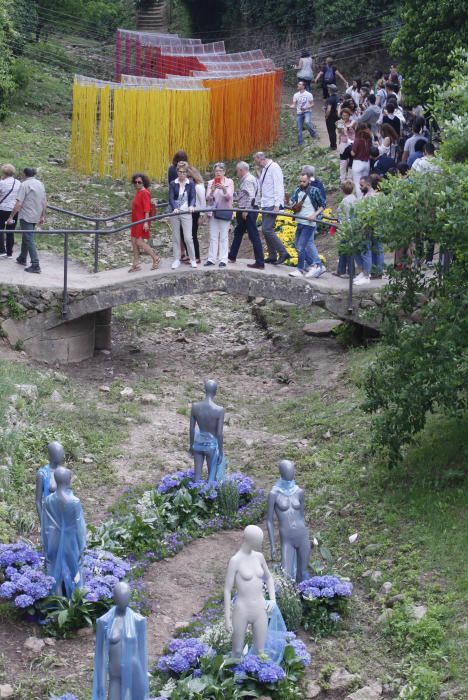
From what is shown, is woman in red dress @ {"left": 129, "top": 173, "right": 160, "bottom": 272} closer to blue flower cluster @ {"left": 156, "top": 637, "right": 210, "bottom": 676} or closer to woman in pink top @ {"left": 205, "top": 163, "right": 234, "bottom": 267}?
woman in pink top @ {"left": 205, "top": 163, "right": 234, "bottom": 267}

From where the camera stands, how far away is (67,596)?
10.5 m

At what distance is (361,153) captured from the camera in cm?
1823

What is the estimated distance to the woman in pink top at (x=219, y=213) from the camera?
1619cm

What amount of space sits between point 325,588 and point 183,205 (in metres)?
7.19

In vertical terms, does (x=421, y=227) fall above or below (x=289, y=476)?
above

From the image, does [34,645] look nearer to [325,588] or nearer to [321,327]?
[325,588]

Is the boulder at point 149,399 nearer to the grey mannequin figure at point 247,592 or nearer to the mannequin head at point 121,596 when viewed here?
the grey mannequin figure at point 247,592

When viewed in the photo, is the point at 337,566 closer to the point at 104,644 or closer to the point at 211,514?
the point at 211,514

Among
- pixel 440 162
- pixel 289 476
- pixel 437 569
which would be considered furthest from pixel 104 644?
pixel 440 162

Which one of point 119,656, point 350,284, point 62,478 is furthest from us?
point 350,284

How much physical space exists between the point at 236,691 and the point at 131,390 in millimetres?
6825

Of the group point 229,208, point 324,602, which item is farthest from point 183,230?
point 324,602

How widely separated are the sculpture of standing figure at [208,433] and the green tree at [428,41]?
917 cm

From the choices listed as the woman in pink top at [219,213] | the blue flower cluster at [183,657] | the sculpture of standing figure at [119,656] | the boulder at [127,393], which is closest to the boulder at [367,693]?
the blue flower cluster at [183,657]
